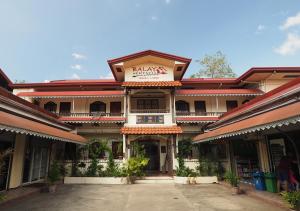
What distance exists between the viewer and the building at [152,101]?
54.7 ft

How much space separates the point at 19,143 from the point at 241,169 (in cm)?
1431

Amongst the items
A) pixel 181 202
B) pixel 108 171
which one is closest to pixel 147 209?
pixel 181 202

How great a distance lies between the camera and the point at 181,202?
347 inches

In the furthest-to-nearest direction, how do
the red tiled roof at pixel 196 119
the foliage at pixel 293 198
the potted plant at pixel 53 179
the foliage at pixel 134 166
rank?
the red tiled roof at pixel 196 119
the foliage at pixel 134 166
the potted plant at pixel 53 179
the foliage at pixel 293 198

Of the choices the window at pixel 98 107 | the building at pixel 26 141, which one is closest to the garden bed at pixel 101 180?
the building at pixel 26 141

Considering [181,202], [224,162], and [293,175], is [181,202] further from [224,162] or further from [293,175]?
[224,162]

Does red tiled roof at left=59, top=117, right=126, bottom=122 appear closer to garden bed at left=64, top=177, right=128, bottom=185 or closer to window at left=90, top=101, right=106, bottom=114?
window at left=90, top=101, right=106, bottom=114

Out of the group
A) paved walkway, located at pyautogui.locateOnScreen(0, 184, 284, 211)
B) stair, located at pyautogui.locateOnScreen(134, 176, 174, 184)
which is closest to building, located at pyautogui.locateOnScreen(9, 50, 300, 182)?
stair, located at pyautogui.locateOnScreen(134, 176, 174, 184)

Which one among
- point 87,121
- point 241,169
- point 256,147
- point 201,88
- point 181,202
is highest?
point 201,88

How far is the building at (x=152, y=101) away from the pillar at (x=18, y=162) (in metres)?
5.14

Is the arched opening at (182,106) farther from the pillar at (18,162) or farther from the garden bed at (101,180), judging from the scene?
the pillar at (18,162)

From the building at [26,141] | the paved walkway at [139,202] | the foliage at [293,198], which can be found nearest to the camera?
the foliage at [293,198]

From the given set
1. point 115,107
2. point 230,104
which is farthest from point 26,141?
point 230,104

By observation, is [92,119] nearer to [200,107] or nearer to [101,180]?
[101,180]
